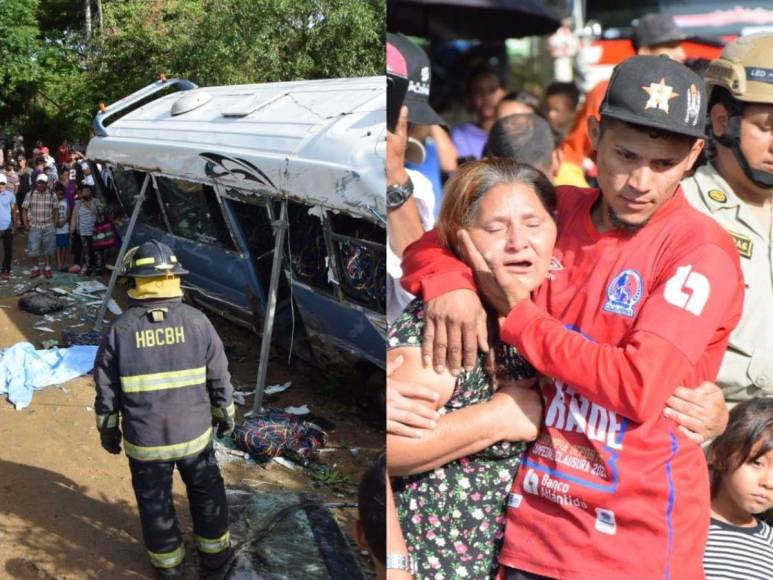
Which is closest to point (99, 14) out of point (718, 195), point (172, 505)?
point (172, 505)

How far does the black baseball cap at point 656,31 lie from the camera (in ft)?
3.00

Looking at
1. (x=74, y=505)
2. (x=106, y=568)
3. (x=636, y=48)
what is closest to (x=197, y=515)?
(x=106, y=568)

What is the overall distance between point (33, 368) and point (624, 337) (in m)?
2.53

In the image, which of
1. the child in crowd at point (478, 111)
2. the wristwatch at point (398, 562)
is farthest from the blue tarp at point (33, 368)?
Result: the wristwatch at point (398, 562)

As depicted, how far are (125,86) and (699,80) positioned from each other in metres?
2.62

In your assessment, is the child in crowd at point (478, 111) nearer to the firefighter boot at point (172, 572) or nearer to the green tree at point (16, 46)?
the firefighter boot at point (172, 572)

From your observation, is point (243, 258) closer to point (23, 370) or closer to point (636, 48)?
point (23, 370)

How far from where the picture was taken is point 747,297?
619mm

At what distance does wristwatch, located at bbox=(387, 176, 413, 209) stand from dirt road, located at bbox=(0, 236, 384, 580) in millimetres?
808

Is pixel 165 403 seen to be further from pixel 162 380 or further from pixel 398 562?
pixel 398 562

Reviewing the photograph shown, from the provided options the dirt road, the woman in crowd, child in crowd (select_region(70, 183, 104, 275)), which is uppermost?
the woman in crowd

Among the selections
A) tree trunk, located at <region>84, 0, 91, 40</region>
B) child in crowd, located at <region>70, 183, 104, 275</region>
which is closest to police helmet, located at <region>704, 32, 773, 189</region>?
tree trunk, located at <region>84, 0, 91, 40</region>

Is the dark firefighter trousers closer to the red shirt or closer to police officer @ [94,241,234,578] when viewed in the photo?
police officer @ [94,241,234,578]

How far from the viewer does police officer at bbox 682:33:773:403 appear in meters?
0.62
